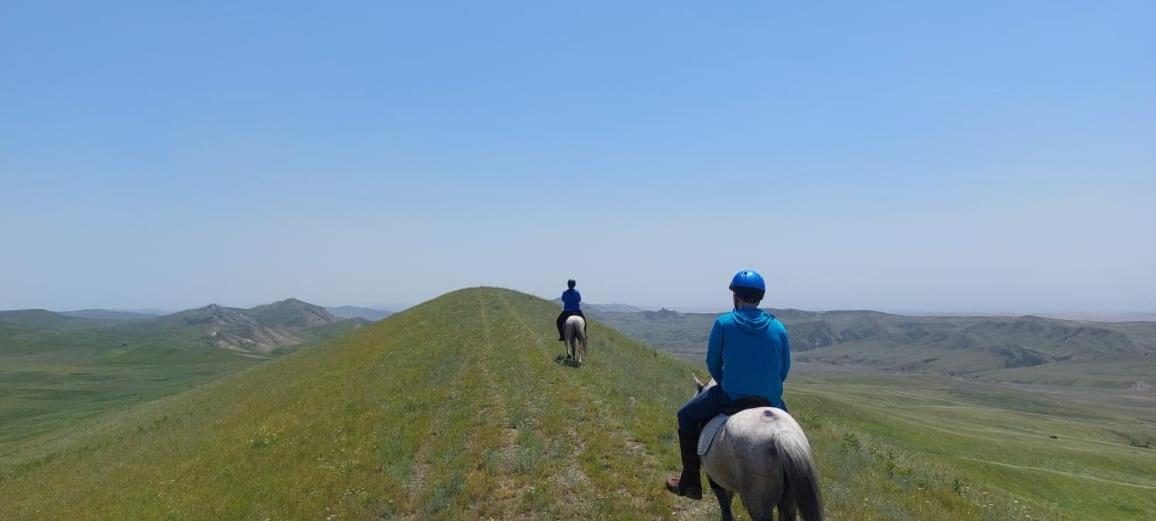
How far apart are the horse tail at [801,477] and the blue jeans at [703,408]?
1435mm

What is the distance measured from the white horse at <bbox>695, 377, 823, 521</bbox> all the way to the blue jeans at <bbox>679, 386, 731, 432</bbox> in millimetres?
637

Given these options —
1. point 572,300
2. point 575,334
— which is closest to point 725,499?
point 575,334

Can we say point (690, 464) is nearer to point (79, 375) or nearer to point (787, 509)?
point (787, 509)

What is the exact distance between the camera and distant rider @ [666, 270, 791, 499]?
7.98 m

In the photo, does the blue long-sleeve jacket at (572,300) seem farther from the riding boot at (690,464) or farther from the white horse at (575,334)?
the riding boot at (690,464)

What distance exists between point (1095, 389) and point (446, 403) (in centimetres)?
25437

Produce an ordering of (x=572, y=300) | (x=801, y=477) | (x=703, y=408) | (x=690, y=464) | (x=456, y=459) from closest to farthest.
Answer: (x=801, y=477)
(x=703, y=408)
(x=690, y=464)
(x=456, y=459)
(x=572, y=300)

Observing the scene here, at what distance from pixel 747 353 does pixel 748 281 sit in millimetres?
1079

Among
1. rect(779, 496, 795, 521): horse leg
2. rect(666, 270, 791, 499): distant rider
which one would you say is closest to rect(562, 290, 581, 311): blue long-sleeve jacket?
rect(666, 270, 791, 499): distant rider

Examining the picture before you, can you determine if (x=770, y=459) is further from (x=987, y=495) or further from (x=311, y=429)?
(x=311, y=429)

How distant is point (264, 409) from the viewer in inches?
1061

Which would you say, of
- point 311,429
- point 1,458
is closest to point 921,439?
point 311,429

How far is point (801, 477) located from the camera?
6.71 m

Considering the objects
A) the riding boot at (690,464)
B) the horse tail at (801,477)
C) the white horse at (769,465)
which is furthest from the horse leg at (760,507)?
the riding boot at (690,464)
